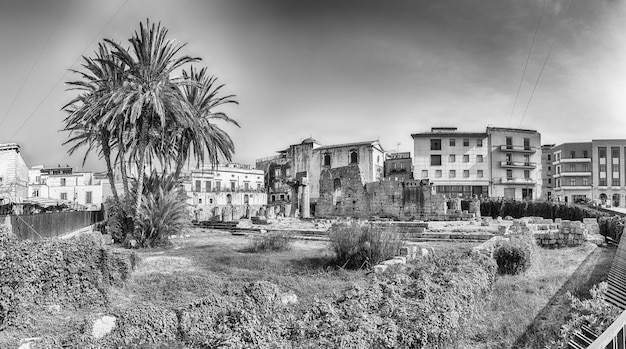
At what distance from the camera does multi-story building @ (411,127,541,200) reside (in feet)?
179

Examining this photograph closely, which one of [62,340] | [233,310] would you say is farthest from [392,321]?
[62,340]

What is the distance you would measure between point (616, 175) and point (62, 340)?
265 ft

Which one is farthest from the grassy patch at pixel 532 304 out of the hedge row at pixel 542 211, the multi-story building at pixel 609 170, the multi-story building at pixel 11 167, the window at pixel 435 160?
the multi-story building at pixel 609 170

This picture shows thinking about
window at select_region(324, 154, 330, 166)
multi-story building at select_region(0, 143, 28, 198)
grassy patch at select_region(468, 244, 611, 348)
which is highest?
window at select_region(324, 154, 330, 166)

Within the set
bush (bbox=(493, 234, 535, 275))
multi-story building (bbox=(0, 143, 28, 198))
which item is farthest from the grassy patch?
multi-story building (bbox=(0, 143, 28, 198))

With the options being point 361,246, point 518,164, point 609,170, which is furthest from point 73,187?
point 609,170

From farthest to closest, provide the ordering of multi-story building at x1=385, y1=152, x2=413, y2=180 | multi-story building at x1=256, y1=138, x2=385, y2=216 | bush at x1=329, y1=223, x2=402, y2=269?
multi-story building at x1=385, y1=152, x2=413, y2=180 < multi-story building at x1=256, y1=138, x2=385, y2=216 < bush at x1=329, y1=223, x2=402, y2=269

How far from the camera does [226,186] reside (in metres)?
64.8

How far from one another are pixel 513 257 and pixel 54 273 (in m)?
11.2

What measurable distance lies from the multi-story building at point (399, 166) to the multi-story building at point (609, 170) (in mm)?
32221

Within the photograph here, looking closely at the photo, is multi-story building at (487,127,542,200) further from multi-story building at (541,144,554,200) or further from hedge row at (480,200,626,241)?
multi-story building at (541,144,554,200)

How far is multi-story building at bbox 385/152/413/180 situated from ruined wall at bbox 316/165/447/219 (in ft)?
81.5

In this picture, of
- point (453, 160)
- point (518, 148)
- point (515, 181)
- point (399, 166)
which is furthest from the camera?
point (399, 166)

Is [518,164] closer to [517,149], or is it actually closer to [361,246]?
[517,149]
